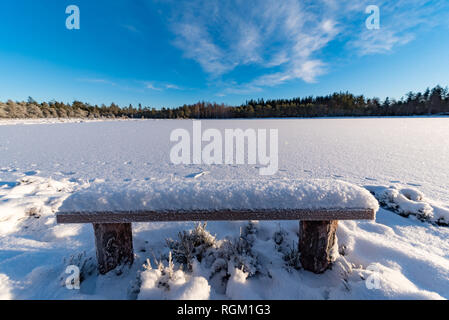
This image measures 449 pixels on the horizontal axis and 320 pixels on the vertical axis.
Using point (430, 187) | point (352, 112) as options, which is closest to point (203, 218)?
point (430, 187)

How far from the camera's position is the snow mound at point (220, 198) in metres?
1.48

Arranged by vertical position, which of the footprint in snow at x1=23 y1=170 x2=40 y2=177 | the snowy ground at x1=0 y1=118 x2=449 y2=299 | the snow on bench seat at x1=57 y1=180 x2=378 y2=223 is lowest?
the snowy ground at x1=0 y1=118 x2=449 y2=299

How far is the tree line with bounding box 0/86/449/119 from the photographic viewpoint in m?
34.0

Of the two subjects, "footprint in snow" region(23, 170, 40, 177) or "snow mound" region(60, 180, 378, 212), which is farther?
"footprint in snow" region(23, 170, 40, 177)

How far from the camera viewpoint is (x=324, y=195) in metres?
1.53

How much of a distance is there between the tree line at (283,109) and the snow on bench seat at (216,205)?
42.9 m

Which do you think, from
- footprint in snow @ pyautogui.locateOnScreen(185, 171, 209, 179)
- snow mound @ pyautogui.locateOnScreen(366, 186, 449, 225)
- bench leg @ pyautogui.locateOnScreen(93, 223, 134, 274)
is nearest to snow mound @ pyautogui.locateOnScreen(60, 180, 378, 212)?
bench leg @ pyautogui.locateOnScreen(93, 223, 134, 274)

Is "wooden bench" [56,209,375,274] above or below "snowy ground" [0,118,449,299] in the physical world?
above

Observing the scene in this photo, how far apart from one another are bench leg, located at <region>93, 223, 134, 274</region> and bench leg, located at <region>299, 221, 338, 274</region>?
1.74 meters

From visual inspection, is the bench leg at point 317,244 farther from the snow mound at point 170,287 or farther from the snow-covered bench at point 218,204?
the snow mound at point 170,287

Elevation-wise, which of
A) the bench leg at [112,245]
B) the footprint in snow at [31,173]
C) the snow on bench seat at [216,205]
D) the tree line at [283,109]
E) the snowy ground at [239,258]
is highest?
the tree line at [283,109]

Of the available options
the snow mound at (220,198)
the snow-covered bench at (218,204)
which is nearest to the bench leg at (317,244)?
the snow-covered bench at (218,204)

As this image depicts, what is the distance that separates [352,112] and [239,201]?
6009 centimetres

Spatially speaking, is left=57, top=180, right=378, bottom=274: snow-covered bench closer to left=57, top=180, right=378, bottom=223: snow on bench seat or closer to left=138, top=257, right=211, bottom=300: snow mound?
left=57, top=180, right=378, bottom=223: snow on bench seat
